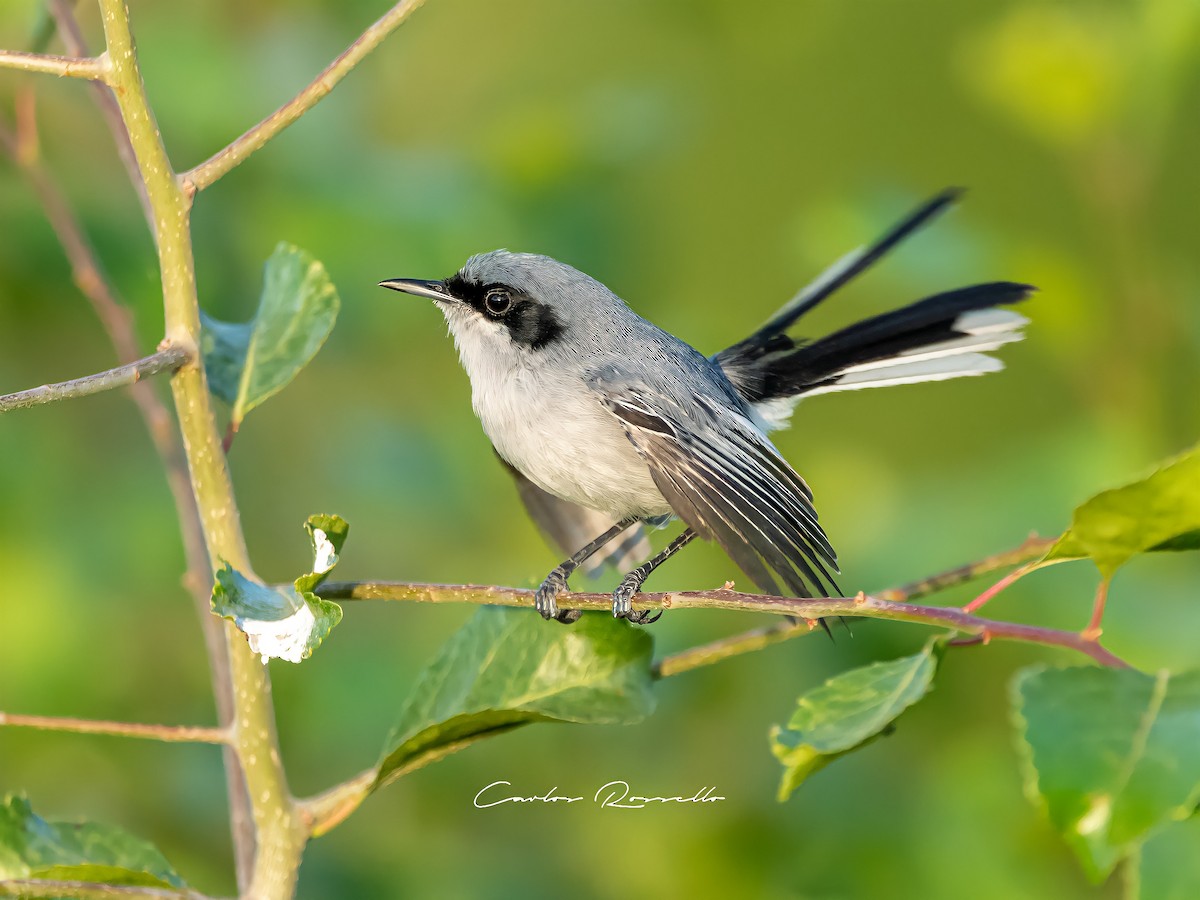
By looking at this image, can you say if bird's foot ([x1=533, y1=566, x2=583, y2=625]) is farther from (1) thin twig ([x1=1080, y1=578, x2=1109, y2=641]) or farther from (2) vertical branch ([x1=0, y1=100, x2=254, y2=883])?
(1) thin twig ([x1=1080, y1=578, x2=1109, y2=641])

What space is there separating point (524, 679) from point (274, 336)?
0.48 meters

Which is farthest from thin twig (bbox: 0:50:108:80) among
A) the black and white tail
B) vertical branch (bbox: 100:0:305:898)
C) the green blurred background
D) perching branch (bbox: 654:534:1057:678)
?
the black and white tail

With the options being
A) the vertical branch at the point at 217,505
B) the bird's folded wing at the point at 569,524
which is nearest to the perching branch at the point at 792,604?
the vertical branch at the point at 217,505

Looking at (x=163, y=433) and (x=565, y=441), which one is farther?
(x=565, y=441)

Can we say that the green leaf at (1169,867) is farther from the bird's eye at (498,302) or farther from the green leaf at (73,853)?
the bird's eye at (498,302)

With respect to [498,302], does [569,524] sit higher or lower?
lower

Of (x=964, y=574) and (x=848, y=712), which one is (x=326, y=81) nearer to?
(x=848, y=712)

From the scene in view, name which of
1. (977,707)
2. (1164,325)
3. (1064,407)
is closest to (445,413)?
(977,707)

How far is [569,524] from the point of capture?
2361 mm

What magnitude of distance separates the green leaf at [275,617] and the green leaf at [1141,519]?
2.23 ft

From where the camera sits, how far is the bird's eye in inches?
90.2

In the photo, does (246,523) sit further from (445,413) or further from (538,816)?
(538,816)

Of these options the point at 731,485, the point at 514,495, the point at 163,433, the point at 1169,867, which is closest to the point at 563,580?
the point at 731,485

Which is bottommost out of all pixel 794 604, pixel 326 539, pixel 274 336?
pixel 794 604
